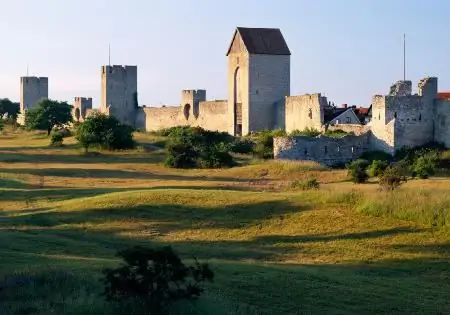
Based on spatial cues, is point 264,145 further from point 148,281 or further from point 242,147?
point 148,281

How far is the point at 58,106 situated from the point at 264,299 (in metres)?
→ 50.8

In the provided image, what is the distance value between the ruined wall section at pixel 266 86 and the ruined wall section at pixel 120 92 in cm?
1638

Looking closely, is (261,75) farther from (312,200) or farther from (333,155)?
(312,200)

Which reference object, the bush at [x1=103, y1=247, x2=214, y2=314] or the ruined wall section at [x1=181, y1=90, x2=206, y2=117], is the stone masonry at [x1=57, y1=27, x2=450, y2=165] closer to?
the ruined wall section at [x1=181, y1=90, x2=206, y2=117]

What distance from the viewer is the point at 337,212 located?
2092cm

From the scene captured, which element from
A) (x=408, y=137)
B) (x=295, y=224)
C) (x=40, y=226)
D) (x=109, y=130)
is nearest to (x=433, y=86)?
(x=408, y=137)

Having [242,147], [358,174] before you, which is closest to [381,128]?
[242,147]

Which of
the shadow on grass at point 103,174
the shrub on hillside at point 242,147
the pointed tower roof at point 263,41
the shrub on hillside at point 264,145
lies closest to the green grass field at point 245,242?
the shadow on grass at point 103,174

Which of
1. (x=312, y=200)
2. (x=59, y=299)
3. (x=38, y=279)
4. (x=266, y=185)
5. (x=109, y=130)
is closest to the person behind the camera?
(x=59, y=299)

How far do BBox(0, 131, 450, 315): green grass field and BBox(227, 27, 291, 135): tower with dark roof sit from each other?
19.0 metres

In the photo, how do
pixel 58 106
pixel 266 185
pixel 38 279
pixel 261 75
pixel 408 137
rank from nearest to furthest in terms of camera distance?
pixel 38 279 < pixel 266 185 < pixel 408 137 < pixel 261 75 < pixel 58 106

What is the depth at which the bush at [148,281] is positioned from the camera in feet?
34.6

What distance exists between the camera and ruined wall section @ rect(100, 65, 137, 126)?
6400 centimetres

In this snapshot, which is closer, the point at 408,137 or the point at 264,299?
the point at 264,299
